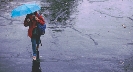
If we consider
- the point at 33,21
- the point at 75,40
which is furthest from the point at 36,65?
the point at 75,40

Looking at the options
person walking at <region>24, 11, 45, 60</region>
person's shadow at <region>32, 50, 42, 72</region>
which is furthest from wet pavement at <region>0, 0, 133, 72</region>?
person walking at <region>24, 11, 45, 60</region>

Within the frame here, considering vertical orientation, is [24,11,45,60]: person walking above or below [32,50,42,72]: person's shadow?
above

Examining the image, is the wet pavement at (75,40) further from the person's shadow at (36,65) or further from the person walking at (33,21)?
the person walking at (33,21)

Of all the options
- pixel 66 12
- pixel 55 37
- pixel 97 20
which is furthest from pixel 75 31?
pixel 66 12

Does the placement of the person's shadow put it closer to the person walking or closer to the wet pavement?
the wet pavement

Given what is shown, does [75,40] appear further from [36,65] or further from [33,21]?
[33,21]

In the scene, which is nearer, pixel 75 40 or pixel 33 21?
pixel 33 21

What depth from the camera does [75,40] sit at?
916cm

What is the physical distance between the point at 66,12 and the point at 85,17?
3.69 ft

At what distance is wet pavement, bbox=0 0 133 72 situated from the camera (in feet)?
24.0

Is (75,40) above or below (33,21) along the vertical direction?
below

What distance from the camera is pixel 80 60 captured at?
25.0 feet

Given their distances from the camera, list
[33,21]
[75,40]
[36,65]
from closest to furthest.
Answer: [33,21]
[36,65]
[75,40]

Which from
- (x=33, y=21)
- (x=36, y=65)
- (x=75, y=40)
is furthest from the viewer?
(x=75, y=40)
